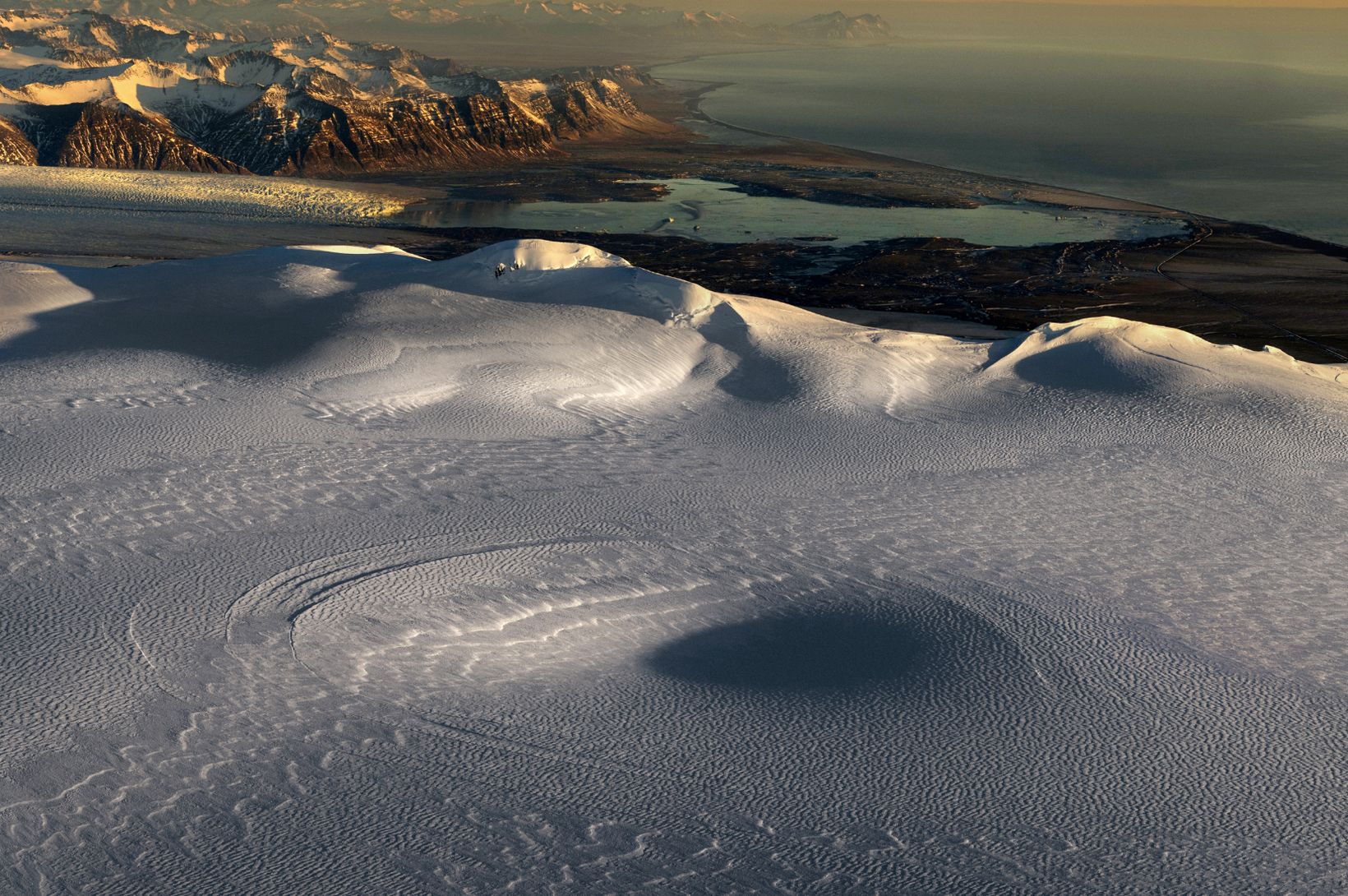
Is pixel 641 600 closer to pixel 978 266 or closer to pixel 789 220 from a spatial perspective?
pixel 978 266

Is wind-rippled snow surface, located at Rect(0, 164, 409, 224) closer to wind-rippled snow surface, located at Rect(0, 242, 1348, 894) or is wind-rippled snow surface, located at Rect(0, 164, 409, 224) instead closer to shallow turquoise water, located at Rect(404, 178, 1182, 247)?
shallow turquoise water, located at Rect(404, 178, 1182, 247)

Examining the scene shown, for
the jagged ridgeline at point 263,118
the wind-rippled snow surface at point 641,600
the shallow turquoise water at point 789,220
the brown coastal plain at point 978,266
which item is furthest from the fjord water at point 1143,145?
the wind-rippled snow surface at point 641,600

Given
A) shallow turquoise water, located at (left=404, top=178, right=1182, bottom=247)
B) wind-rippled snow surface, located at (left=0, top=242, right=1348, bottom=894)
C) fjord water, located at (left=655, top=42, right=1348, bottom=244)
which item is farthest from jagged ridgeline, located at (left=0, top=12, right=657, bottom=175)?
wind-rippled snow surface, located at (left=0, top=242, right=1348, bottom=894)

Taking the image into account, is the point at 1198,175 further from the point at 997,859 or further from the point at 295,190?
the point at 997,859

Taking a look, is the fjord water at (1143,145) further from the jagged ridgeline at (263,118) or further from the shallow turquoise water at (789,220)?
the jagged ridgeline at (263,118)

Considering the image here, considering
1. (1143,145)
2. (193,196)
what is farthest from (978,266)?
(1143,145)
